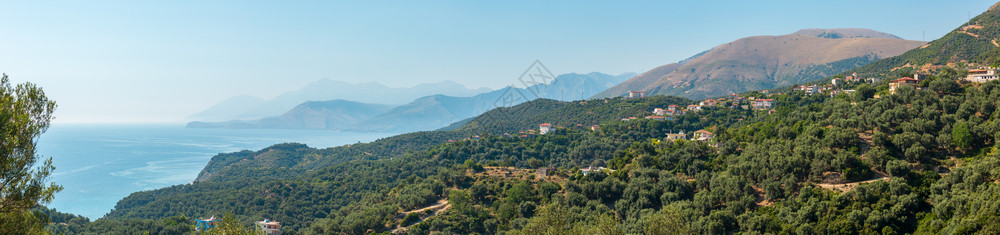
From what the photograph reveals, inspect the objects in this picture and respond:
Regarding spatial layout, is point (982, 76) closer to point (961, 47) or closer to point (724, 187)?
point (724, 187)

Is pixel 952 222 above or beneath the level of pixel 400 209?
above

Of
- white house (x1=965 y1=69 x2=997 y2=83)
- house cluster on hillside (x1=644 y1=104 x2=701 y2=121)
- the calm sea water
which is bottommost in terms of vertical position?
the calm sea water

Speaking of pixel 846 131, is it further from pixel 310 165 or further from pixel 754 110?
pixel 310 165

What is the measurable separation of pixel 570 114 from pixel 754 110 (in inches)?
1219

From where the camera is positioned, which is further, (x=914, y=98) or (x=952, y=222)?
(x=914, y=98)

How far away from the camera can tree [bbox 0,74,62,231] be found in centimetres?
850

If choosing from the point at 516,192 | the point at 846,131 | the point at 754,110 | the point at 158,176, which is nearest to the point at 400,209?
the point at 516,192

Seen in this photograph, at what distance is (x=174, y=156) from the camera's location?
114 meters

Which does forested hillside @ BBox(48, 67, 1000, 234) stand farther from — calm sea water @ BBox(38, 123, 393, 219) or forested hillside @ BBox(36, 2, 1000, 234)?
calm sea water @ BBox(38, 123, 393, 219)

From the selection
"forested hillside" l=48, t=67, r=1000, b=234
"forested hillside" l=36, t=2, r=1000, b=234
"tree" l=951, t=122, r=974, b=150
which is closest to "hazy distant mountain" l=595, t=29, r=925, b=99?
"forested hillside" l=36, t=2, r=1000, b=234

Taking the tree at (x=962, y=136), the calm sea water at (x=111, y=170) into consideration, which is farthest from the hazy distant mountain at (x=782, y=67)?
the calm sea water at (x=111, y=170)

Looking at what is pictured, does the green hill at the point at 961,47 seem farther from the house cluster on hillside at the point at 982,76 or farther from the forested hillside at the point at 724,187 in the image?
the house cluster on hillside at the point at 982,76

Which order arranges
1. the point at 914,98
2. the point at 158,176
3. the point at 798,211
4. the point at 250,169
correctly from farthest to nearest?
the point at 158,176
the point at 250,169
the point at 914,98
the point at 798,211

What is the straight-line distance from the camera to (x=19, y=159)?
28.8ft
